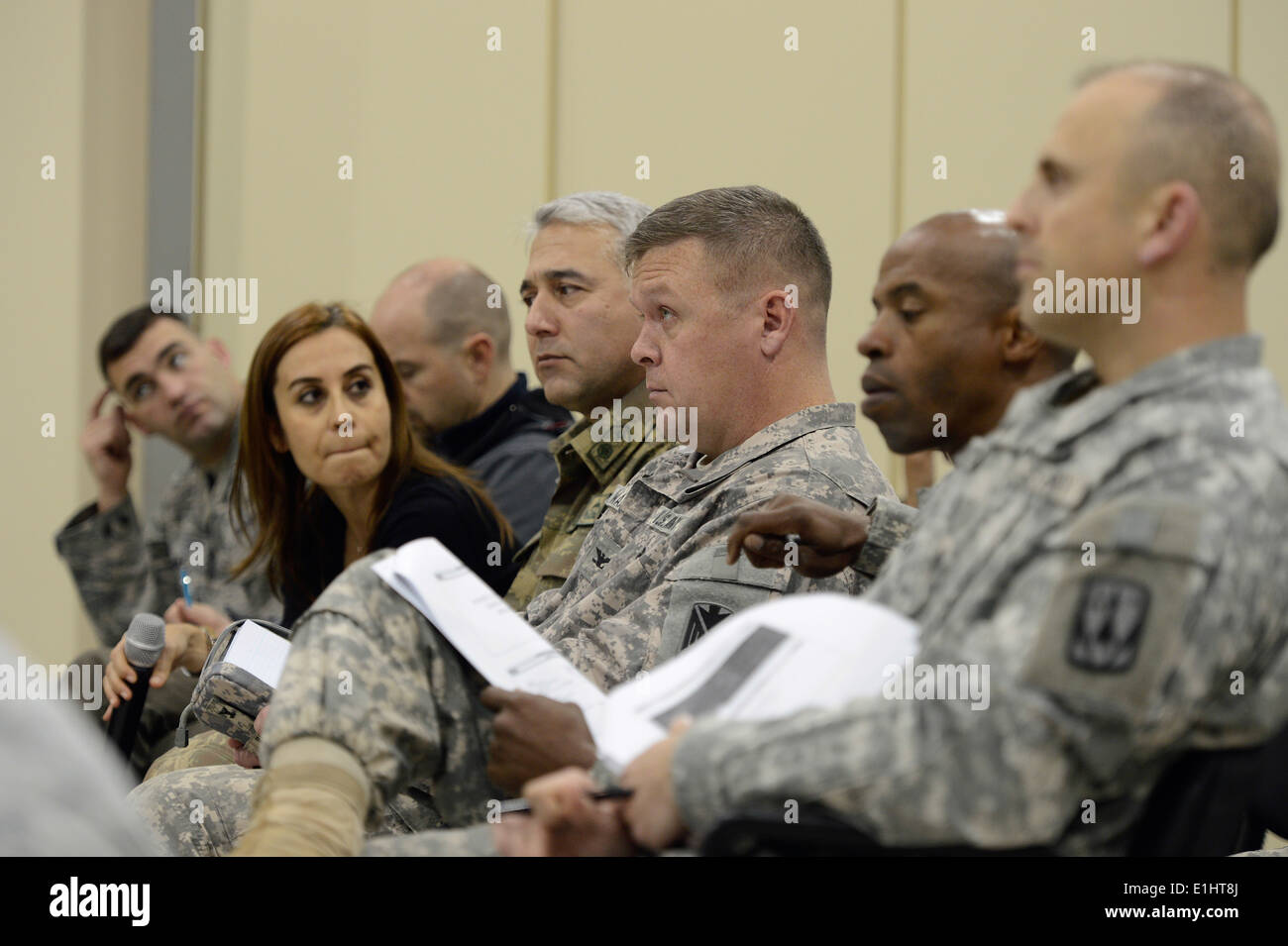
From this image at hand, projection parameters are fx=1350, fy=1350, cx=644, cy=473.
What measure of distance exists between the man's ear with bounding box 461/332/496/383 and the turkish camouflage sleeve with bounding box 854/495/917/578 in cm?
189

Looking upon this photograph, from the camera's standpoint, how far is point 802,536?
60.4 inches

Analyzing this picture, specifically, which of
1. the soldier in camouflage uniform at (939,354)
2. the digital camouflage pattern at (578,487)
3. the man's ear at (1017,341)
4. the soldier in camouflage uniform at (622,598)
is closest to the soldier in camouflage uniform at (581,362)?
the digital camouflage pattern at (578,487)

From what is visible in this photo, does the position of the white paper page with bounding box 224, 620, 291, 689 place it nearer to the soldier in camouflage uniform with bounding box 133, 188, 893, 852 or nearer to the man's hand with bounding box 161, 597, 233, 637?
the soldier in camouflage uniform with bounding box 133, 188, 893, 852

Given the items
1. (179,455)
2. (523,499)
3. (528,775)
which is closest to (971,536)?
(528,775)

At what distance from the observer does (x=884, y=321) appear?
1700mm

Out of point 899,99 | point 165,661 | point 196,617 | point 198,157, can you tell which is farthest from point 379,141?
point 165,661

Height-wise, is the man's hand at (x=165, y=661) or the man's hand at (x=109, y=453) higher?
the man's hand at (x=109, y=453)

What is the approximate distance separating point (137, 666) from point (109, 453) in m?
1.56

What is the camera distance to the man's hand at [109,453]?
355 centimetres

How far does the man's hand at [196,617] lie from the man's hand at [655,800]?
1613mm

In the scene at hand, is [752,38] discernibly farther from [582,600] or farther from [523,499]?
[582,600]

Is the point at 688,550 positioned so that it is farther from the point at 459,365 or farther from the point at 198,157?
the point at 198,157

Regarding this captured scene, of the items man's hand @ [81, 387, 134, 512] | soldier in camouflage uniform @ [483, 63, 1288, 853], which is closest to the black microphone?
soldier in camouflage uniform @ [483, 63, 1288, 853]

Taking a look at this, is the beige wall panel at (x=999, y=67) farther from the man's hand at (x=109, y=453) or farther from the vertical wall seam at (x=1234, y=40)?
the man's hand at (x=109, y=453)
